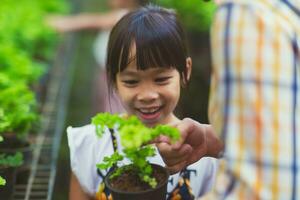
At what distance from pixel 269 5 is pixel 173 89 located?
0.69 meters

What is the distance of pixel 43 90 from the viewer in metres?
4.43

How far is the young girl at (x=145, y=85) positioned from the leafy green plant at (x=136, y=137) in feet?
1.06

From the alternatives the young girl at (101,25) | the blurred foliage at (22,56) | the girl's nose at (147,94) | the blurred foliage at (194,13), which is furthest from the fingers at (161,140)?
the blurred foliage at (194,13)

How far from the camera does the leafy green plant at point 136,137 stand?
1.69 metres

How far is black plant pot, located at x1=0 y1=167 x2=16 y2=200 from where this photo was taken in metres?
2.45

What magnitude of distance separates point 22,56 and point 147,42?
180 cm

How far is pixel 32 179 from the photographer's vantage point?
9.45 ft

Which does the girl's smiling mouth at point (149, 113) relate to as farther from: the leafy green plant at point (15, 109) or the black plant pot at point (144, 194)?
the leafy green plant at point (15, 109)

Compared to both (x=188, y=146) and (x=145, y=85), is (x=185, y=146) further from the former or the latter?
(x=145, y=85)

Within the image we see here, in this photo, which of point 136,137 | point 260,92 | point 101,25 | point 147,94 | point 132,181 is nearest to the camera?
point 260,92

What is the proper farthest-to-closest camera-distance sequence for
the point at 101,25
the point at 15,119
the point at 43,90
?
the point at 101,25, the point at 43,90, the point at 15,119

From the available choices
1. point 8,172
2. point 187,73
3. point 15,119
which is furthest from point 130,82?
point 15,119

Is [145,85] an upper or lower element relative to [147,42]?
lower

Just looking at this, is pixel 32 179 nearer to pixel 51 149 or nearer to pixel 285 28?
pixel 51 149
